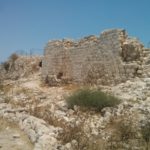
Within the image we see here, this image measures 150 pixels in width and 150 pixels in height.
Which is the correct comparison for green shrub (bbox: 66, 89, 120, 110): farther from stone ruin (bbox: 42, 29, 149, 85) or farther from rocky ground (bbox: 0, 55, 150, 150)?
stone ruin (bbox: 42, 29, 149, 85)

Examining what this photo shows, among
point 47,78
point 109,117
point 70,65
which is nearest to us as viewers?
point 109,117

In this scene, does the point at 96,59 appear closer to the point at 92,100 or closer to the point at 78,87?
the point at 78,87

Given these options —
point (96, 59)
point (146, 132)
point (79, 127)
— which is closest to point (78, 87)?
point (96, 59)

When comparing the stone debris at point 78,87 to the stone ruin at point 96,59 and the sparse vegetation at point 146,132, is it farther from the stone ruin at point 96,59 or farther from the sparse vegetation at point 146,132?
the sparse vegetation at point 146,132

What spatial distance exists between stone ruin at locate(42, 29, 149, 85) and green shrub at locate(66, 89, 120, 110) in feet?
10.9

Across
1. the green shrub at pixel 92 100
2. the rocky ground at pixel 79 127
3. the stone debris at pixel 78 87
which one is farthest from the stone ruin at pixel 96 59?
the rocky ground at pixel 79 127

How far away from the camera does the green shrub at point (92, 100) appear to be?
1064 cm

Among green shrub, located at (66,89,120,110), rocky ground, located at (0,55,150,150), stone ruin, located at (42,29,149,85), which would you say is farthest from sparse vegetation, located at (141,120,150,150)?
stone ruin, located at (42,29,149,85)

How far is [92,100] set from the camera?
11047 mm

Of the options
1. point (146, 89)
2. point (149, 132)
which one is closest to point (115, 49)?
point (146, 89)

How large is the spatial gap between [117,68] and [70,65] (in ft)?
14.3

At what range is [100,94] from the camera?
1118 centimetres

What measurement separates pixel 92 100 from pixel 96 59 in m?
5.79

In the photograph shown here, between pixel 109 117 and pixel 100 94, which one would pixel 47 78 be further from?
pixel 109 117
